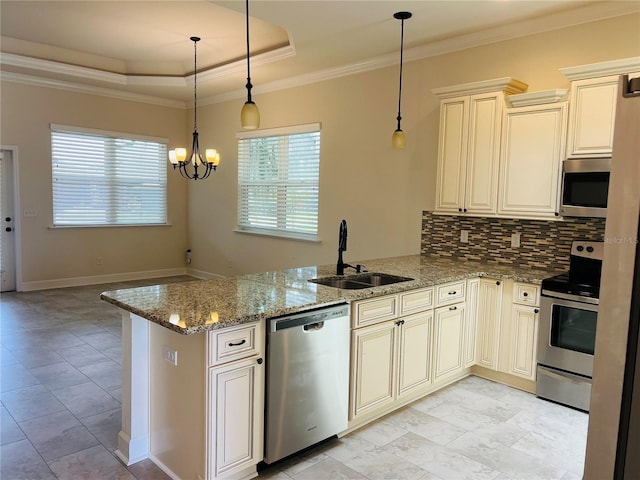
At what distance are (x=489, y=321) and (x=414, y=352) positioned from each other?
89 centimetres

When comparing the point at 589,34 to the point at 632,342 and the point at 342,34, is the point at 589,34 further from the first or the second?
the point at 632,342

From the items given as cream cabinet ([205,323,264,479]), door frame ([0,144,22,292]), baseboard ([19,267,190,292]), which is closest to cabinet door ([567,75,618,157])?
cream cabinet ([205,323,264,479])

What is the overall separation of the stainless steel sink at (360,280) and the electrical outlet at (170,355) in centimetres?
115

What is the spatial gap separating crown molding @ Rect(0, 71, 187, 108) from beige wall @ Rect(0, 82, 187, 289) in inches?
2.6

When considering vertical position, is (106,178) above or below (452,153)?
below

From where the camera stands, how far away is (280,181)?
639cm

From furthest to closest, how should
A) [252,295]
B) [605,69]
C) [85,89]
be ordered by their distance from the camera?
1. [85,89]
2. [605,69]
3. [252,295]

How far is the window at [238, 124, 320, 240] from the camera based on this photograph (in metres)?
5.94

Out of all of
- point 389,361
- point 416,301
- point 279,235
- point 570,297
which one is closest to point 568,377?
point 570,297

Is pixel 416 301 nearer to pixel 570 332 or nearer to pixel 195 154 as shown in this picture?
pixel 570 332

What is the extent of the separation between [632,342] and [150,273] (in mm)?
7651

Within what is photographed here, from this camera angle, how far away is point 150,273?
25.3 ft

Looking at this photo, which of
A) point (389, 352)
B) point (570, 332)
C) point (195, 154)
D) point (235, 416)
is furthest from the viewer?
point (195, 154)

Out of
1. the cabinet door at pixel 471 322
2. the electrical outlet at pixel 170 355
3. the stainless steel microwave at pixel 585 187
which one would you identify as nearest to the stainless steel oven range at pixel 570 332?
the stainless steel microwave at pixel 585 187
